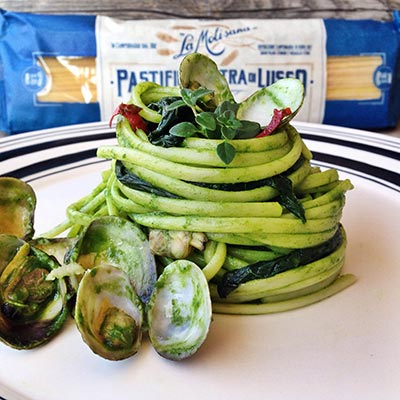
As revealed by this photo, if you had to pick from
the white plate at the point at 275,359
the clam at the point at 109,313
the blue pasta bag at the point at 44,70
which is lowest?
the white plate at the point at 275,359

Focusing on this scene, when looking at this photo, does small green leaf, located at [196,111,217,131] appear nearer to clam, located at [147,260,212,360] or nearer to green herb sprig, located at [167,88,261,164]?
green herb sprig, located at [167,88,261,164]

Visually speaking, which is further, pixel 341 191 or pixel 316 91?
pixel 316 91

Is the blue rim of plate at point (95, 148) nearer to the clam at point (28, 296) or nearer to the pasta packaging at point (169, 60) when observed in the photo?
the pasta packaging at point (169, 60)

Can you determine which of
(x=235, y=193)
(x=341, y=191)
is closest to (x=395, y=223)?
(x=341, y=191)

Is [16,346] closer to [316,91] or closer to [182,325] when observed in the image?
[182,325]

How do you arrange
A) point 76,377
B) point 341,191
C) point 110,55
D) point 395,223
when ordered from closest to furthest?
point 76,377
point 341,191
point 395,223
point 110,55

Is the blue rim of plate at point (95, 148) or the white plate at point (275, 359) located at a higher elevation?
the blue rim of plate at point (95, 148)

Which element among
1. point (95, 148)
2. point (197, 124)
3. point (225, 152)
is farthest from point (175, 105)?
point (95, 148)

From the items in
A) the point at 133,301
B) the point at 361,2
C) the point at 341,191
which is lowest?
the point at 133,301

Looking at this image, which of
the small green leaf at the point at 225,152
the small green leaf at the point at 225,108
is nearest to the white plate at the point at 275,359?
the small green leaf at the point at 225,152
